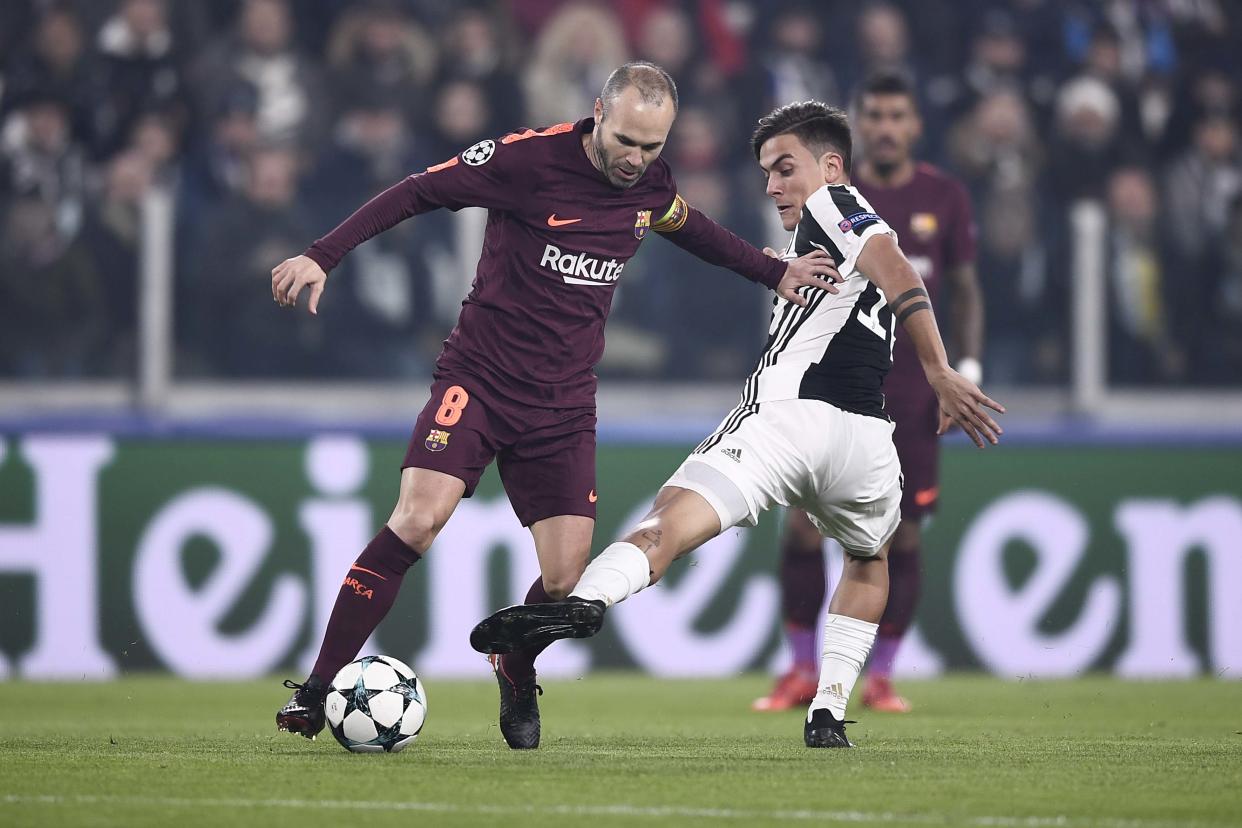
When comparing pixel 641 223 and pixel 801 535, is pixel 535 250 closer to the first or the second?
pixel 641 223

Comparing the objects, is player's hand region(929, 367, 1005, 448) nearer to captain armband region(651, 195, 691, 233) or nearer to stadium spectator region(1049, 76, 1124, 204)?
captain armband region(651, 195, 691, 233)

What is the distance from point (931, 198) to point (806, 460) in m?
2.70

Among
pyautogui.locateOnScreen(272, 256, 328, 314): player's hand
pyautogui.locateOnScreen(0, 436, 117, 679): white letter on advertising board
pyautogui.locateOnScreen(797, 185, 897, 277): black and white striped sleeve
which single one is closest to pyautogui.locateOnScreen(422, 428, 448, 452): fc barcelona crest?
pyautogui.locateOnScreen(272, 256, 328, 314): player's hand

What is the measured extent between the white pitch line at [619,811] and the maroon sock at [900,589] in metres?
3.59

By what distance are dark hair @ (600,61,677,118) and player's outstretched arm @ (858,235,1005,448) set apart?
72cm

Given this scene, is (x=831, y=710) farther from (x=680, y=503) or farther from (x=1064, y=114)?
(x=1064, y=114)

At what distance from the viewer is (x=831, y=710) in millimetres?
5484

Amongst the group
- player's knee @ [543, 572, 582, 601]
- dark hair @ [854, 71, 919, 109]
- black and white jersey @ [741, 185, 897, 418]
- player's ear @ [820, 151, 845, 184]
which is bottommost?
player's knee @ [543, 572, 582, 601]

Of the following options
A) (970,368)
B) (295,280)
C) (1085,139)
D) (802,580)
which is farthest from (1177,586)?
(295,280)

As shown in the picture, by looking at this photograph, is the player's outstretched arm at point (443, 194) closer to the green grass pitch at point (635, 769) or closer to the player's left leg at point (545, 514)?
the player's left leg at point (545, 514)

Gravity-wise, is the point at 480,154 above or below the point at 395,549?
above

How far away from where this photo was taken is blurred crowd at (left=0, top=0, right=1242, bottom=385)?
8961 mm

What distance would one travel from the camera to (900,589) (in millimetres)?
7633

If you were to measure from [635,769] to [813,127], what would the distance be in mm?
2022
